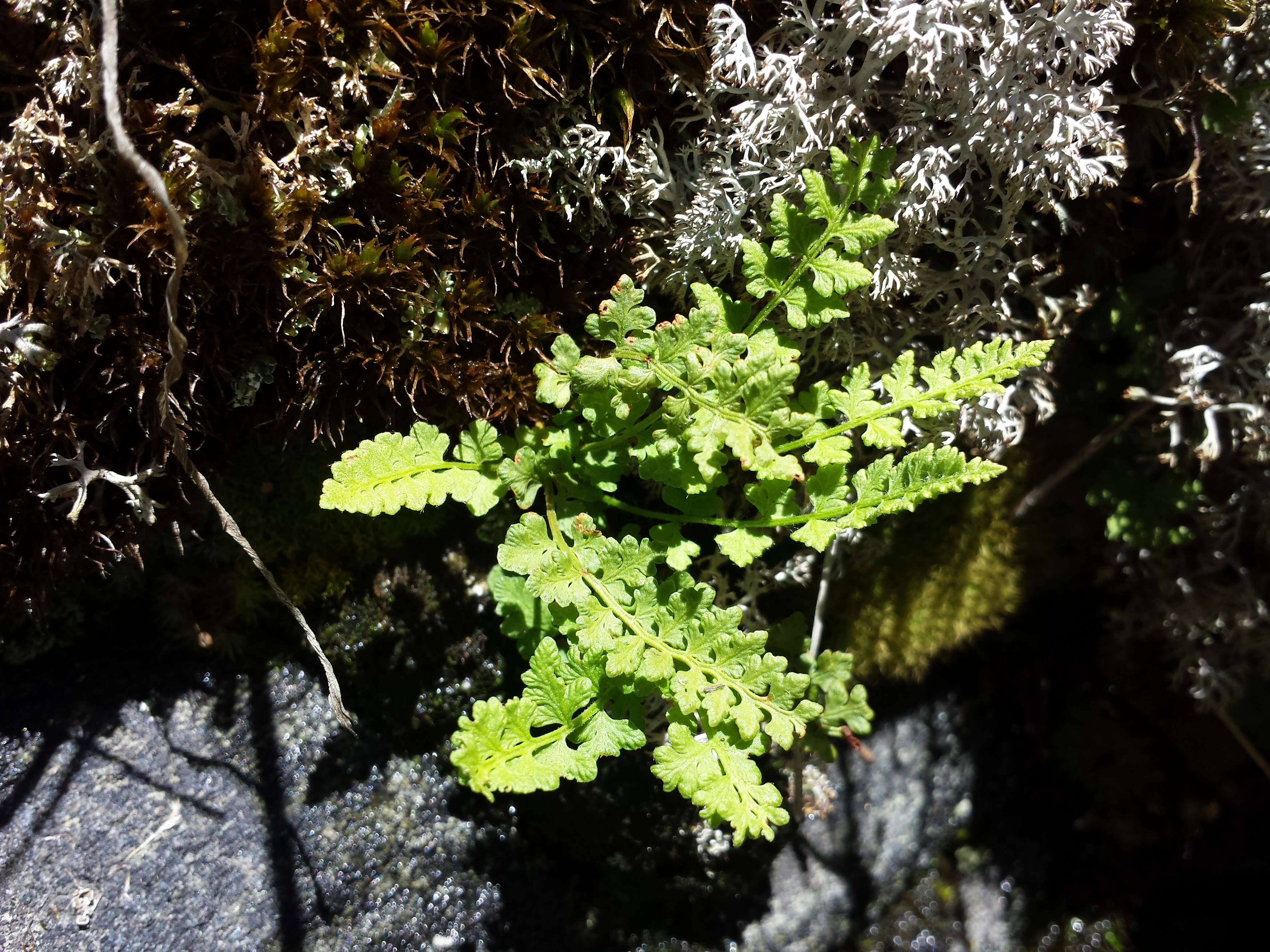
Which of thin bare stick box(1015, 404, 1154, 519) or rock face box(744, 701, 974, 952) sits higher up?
thin bare stick box(1015, 404, 1154, 519)

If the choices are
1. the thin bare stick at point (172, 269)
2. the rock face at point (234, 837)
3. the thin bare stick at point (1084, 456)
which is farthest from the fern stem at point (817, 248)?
the rock face at point (234, 837)

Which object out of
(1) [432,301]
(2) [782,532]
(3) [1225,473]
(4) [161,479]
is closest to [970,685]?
(3) [1225,473]

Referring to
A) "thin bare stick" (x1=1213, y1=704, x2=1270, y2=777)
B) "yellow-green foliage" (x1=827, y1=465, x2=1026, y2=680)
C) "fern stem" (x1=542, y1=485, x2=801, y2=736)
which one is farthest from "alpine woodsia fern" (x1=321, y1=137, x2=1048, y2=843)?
"thin bare stick" (x1=1213, y1=704, x2=1270, y2=777)

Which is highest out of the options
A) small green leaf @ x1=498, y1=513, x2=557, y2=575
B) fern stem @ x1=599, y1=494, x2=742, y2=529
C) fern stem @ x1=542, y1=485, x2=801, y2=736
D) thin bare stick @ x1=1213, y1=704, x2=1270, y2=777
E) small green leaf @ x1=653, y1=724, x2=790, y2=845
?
fern stem @ x1=599, y1=494, x2=742, y2=529

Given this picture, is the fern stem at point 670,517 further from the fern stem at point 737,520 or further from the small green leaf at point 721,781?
the small green leaf at point 721,781

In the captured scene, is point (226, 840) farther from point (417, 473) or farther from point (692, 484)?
point (692, 484)

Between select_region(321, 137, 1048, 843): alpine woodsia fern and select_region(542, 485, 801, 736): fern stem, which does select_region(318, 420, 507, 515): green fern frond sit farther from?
select_region(542, 485, 801, 736): fern stem
